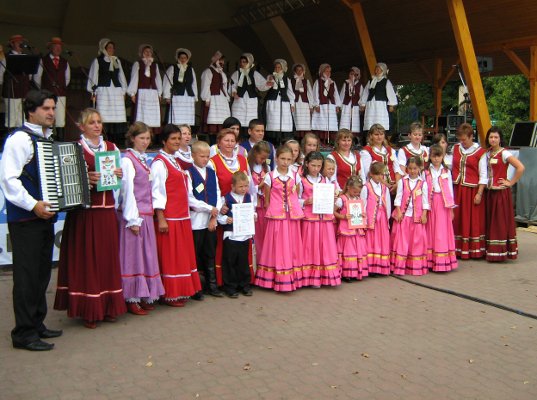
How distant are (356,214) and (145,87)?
5.63 m

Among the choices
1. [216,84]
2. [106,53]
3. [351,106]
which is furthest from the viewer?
[351,106]

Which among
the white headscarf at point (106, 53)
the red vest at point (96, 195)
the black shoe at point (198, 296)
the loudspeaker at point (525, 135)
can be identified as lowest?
the black shoe at point (198, 296)

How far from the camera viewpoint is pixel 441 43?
15625 millimetres

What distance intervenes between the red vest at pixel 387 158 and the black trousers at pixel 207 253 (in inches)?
98.2

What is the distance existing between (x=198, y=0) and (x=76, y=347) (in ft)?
44.6


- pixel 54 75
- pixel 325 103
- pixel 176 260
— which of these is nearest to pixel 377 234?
pixel 176 260

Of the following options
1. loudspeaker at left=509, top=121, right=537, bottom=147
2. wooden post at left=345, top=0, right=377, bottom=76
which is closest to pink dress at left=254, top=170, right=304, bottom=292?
wooden post at left=345, top=0, right=377, bottom=76

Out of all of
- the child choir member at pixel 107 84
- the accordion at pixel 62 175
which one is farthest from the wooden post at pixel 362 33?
the accordion at pixel 62 175

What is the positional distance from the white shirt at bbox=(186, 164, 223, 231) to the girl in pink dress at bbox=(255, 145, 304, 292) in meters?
0.60

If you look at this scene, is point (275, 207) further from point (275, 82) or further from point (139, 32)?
point (139, 32)

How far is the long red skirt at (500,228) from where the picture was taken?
24.4 feet

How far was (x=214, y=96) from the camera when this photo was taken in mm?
10898

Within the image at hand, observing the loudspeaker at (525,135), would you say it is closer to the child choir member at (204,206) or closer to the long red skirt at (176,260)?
the child choir member at (204,206)

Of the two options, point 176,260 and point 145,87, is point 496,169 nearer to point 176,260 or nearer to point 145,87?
point 176,260
